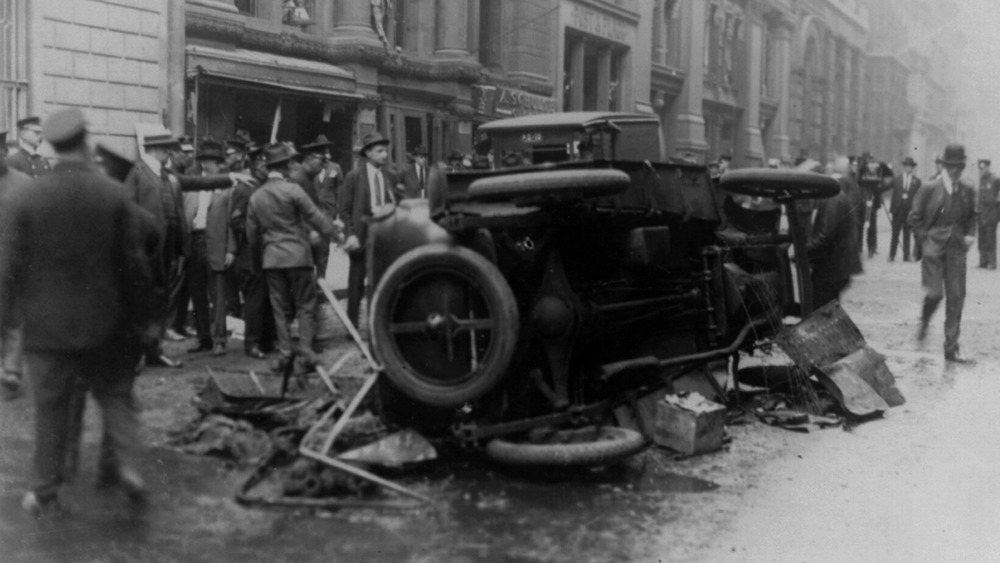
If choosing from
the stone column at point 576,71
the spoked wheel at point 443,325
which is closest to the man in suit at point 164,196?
the spoked wheel at point 443,325

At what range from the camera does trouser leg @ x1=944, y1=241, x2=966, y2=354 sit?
990 centimetres

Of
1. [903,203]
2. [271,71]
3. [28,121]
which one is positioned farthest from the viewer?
[903,203]

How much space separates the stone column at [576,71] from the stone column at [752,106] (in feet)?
18.3

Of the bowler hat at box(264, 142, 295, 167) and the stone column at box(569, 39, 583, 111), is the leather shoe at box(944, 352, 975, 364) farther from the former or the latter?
the stone column at box(569, 39, 583, 111)

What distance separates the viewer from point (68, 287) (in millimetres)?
4867

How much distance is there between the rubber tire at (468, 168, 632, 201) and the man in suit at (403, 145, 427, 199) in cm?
771

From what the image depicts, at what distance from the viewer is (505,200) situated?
564 cm

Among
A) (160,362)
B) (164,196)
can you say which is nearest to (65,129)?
(164,196)

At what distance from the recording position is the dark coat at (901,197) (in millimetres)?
21344

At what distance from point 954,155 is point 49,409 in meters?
8.47

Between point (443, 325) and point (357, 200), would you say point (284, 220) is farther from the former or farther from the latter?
point (443, 325)

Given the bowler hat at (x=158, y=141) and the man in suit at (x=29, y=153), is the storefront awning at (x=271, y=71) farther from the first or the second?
the bowler hat at (x=158, y=141)

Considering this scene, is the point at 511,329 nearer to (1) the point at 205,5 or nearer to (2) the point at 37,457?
(2) the point at 37,457

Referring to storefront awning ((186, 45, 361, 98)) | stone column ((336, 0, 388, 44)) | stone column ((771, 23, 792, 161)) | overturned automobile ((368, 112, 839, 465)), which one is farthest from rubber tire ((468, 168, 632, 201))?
stone column ((771, 23, 792, 161))
